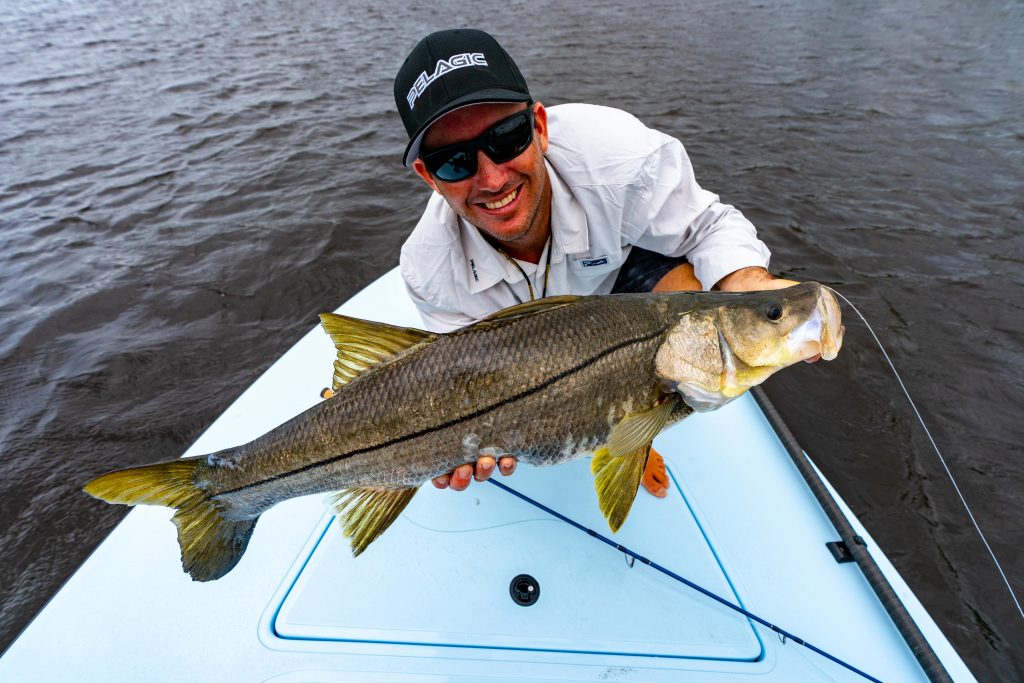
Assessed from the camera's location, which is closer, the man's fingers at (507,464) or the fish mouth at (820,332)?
the fish mouth at (820,332)

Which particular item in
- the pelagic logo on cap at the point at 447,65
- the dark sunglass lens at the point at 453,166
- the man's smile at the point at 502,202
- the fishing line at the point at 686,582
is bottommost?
the fishing line at the point at 686,582

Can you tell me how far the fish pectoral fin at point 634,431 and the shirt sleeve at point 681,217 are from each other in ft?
3.60

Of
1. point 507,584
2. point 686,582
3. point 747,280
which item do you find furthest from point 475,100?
point 686,582

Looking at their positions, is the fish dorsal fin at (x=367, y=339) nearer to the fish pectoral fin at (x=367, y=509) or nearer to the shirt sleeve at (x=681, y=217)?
the fish pectoral fin at (x=367, y=509)

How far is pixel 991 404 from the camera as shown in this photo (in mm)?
4766

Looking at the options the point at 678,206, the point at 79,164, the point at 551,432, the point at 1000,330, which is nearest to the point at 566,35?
the point at 79,164

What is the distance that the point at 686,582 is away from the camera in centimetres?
238

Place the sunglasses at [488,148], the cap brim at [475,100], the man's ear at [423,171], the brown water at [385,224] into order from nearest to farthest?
the cap brim at [475,100], the sunglasses at [488,148], the man's ear at [423,171], the brown water at [385,224]

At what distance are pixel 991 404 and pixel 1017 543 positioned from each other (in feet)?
4.95

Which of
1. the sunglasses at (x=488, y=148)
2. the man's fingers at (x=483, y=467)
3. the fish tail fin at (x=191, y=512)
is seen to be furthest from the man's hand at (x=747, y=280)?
the fish tail fin at (x=191, y=512)

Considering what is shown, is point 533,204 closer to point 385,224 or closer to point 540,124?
point 540,124

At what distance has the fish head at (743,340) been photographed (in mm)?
1869

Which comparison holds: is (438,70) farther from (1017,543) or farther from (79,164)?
(79,164)

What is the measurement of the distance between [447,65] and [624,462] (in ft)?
6.37
